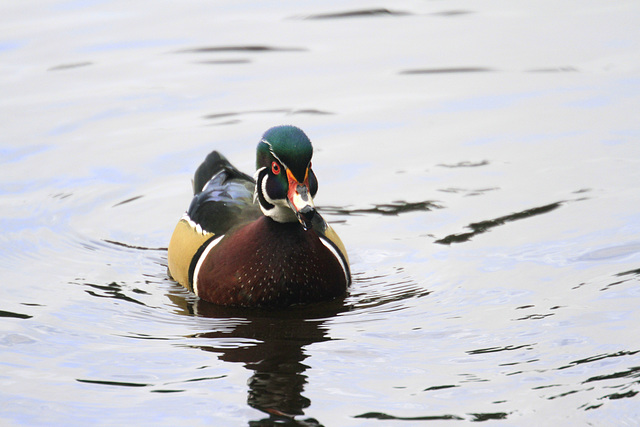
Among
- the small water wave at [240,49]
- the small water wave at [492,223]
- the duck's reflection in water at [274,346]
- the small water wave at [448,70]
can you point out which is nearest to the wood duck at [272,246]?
the duck's reflection in water at [274,346]

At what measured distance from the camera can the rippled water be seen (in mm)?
6758

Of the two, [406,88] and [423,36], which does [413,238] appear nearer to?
[406,88]

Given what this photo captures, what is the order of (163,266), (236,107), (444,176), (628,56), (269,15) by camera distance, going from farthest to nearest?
(269,15), (628,56), (236,107), (444,176), (163,266)

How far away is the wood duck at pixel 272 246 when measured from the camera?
790 centimetres

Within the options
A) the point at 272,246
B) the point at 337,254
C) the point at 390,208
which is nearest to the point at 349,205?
the point at 390,208

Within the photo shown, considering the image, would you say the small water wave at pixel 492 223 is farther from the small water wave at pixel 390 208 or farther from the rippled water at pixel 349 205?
the small water wave at pixel 390 208

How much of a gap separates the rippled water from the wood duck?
0.20 m

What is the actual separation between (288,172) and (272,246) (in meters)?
0.72

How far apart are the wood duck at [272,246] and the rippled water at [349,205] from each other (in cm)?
20

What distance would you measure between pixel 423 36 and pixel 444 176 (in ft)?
16.3

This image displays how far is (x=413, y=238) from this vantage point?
983cm

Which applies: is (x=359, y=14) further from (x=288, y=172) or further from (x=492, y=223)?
(x=288, y=172)

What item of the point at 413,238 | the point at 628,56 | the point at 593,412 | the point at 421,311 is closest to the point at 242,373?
the point at 421,311

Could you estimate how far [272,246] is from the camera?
830 centimetres
